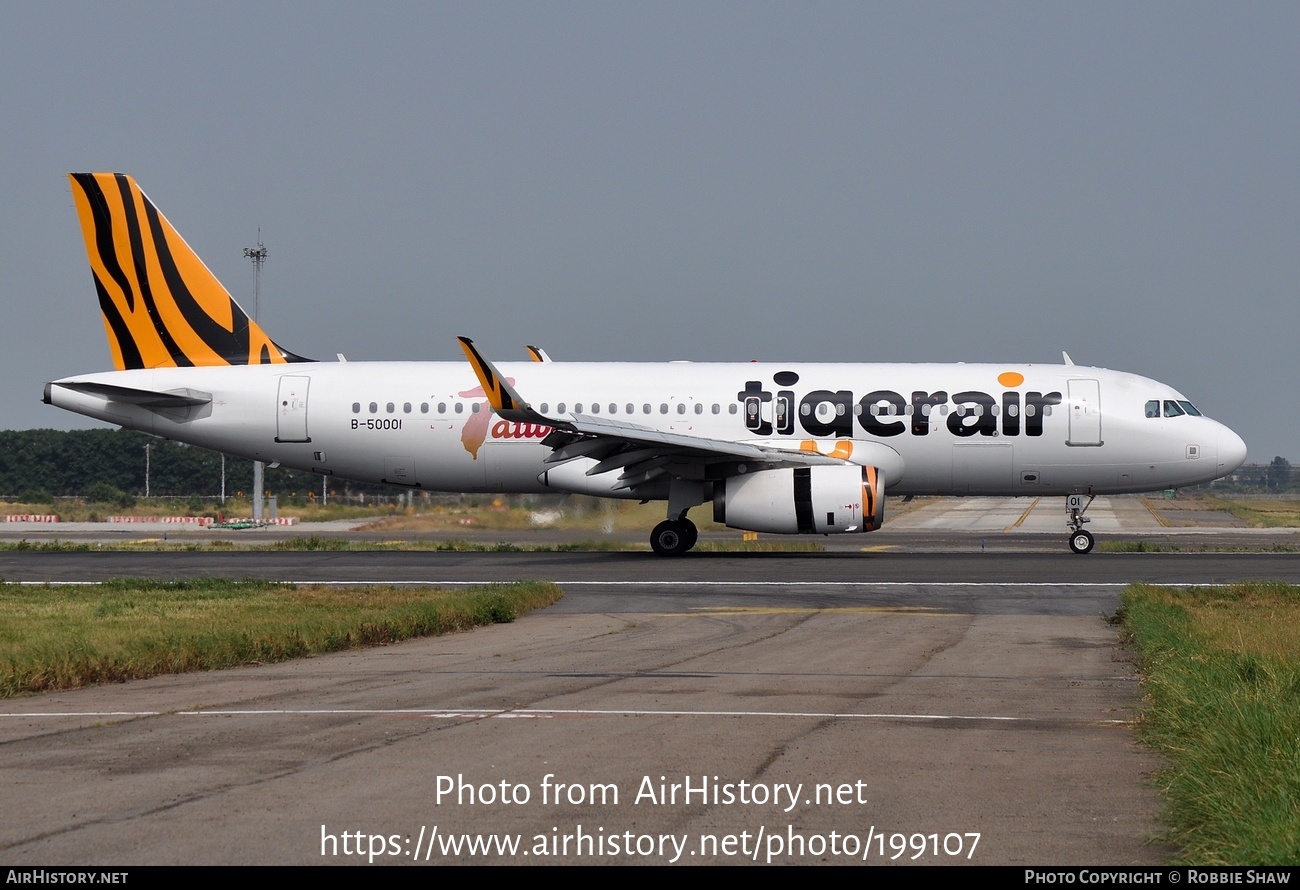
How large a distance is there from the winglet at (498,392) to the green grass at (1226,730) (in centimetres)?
1302

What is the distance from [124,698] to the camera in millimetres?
10383

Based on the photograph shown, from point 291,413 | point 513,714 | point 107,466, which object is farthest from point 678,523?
point 107,466

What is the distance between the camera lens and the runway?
5.78m

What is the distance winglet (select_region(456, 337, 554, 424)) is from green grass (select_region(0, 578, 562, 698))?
A: 18.2 feet

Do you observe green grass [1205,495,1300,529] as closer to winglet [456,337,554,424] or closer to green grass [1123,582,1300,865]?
winglet [456,337,554,424]

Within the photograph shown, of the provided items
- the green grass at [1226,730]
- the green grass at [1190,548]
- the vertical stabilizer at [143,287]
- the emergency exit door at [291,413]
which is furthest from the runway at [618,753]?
the vertical stabilizer at [143,287]

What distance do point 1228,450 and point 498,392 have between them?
16.0 metres

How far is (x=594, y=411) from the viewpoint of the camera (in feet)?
96.2

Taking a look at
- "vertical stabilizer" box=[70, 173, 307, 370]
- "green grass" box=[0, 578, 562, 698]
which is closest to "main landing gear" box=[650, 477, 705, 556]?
"green grass" box=[0, 578, 562, 698]

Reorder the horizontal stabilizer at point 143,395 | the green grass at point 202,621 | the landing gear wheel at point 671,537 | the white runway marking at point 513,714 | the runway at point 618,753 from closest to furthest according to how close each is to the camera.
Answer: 1. the runway at point 618,753
2. the white runway marking at point 513,714
3. the green grass at point 202,621
4. the landing gear wheel at point 671,537
5. the horizontal stabilizer at point 143,395

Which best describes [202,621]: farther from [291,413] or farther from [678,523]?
[291,413]

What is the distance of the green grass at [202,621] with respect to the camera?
11.7 meters

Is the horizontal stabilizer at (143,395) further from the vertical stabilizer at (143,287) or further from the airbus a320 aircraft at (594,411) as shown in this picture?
the vertical stabilizer at (143,287)
